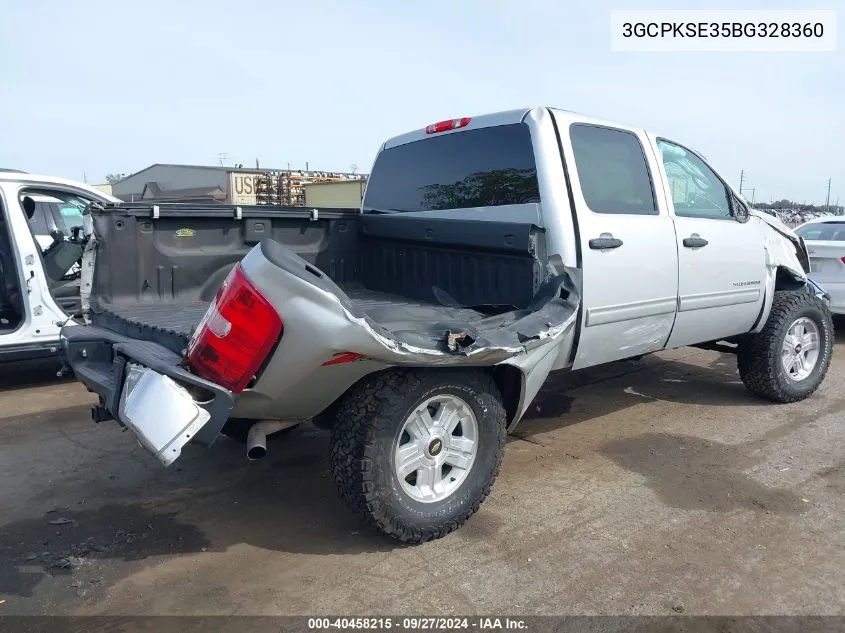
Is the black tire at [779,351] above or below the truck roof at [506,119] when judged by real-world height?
below

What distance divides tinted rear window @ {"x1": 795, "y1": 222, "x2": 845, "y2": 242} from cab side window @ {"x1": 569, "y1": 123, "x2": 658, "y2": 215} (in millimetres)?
5662

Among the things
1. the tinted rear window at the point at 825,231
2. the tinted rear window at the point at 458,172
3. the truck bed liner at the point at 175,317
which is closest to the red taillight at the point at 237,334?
the truck bed liner at the point at 175,317

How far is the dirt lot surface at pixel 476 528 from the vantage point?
2.87m

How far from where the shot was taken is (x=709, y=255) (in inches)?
186

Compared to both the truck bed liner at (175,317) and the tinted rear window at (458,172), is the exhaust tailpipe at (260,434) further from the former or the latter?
the tinted rear window at (458,172)

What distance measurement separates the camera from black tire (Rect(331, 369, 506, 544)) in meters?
3.03

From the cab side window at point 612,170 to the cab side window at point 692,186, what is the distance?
28 cm

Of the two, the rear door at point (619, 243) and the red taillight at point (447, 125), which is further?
the red taillight at point (447, 125)

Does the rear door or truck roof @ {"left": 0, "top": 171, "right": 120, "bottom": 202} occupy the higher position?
truck roof @ {"left": 0, "top": 171, "right": 120, "bottom": 202}

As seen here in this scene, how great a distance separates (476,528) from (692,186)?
2920 millimetres

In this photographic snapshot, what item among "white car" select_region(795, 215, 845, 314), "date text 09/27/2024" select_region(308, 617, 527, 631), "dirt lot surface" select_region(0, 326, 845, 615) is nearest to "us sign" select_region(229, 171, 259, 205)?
"white car" select_region(795, 215, 845, 314)

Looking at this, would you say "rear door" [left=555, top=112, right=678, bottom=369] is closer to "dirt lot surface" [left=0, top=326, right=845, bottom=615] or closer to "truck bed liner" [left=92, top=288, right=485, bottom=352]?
"truck bed liner" [left=92, top=288, right=485, bottom=352]

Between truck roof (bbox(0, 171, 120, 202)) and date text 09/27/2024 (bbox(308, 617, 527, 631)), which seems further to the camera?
truck roof (bbox(0, 171, 120, 202))

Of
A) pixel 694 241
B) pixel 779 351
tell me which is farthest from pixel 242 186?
pixel 694 241
